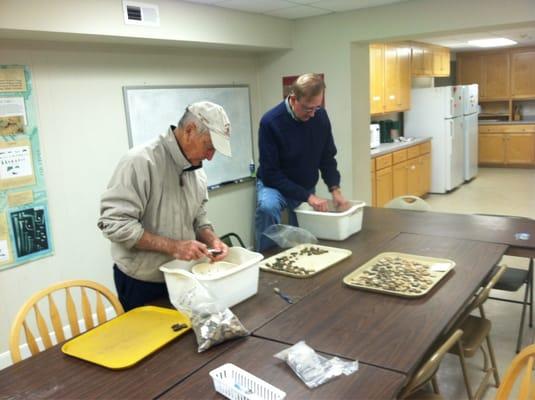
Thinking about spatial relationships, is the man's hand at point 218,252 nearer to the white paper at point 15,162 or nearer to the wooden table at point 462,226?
the wooden table at point 462,226

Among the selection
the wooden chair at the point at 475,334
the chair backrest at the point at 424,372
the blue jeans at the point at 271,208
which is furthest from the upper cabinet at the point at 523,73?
the chair backrest at the point at 424,372

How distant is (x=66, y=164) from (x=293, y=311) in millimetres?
2117

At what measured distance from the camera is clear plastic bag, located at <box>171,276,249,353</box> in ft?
5.14

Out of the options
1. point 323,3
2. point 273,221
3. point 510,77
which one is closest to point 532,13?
point 323,3

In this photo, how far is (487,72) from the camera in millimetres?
9508

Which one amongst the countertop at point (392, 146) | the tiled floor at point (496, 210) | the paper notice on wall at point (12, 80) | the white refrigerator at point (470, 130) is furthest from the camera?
the white refrigerator at point (470, 130)

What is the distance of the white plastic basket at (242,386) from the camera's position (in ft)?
4.22

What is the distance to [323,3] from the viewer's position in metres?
3.78

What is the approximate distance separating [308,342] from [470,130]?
7397 millimetres

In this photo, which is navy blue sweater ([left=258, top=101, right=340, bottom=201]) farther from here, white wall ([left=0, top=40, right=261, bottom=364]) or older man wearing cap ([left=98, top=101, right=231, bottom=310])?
white wall ([left=0, top=40, right=261, bottom=364])

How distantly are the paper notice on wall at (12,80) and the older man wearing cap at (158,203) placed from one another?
4.66ft

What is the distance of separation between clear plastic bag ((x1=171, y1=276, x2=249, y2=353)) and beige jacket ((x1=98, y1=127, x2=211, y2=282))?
13.2 inches

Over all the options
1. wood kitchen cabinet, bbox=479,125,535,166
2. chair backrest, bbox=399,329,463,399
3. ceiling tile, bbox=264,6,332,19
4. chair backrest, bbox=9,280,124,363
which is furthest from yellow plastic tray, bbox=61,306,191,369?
wood kitchen cabinet, bbox=479,125,535,166

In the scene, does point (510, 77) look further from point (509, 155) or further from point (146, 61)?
point (146, 61)
